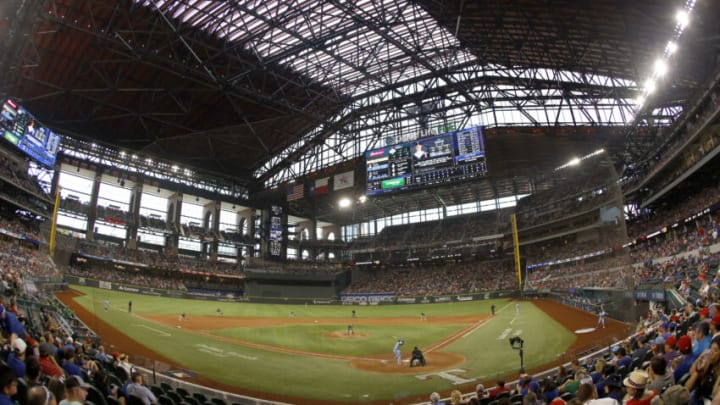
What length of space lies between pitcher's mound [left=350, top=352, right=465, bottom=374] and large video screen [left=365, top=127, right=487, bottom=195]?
80.2 ft

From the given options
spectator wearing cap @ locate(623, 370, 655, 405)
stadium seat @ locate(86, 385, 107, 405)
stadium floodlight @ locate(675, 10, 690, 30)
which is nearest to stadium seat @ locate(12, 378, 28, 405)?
stadium seat @ locate(86, 385, 107, 405)

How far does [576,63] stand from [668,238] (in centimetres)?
2116

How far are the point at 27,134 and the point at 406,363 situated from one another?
4892 centimetres

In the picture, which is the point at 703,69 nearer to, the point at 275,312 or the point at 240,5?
the point at 240,5

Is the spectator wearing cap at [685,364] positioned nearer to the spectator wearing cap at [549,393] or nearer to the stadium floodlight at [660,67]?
the spectator wearing cap at [549,393]

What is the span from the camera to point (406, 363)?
61.7 feet

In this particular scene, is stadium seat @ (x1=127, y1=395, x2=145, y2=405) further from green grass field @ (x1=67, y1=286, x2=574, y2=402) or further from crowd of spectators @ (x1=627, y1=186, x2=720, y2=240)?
crowd of spectators @ (x1=627, y1=186, x2=720, y2=240)

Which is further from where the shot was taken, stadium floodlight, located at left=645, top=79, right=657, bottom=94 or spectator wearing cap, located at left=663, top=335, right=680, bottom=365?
stadium floodlight, located at left=645, top=79, right=657, bottom=94

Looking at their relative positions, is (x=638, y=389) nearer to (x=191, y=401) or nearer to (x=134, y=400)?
(x=134, y=400)

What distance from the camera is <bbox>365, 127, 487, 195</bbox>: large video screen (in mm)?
41750

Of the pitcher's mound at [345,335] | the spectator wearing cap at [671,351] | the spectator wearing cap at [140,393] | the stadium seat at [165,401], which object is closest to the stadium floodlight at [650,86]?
the pitcher's mound at [345,335]

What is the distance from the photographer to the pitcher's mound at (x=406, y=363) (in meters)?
17.3

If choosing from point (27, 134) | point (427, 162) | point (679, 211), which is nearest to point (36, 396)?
point (427, 162)

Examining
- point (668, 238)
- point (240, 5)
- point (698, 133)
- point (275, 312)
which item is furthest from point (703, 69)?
point (275, 312)
